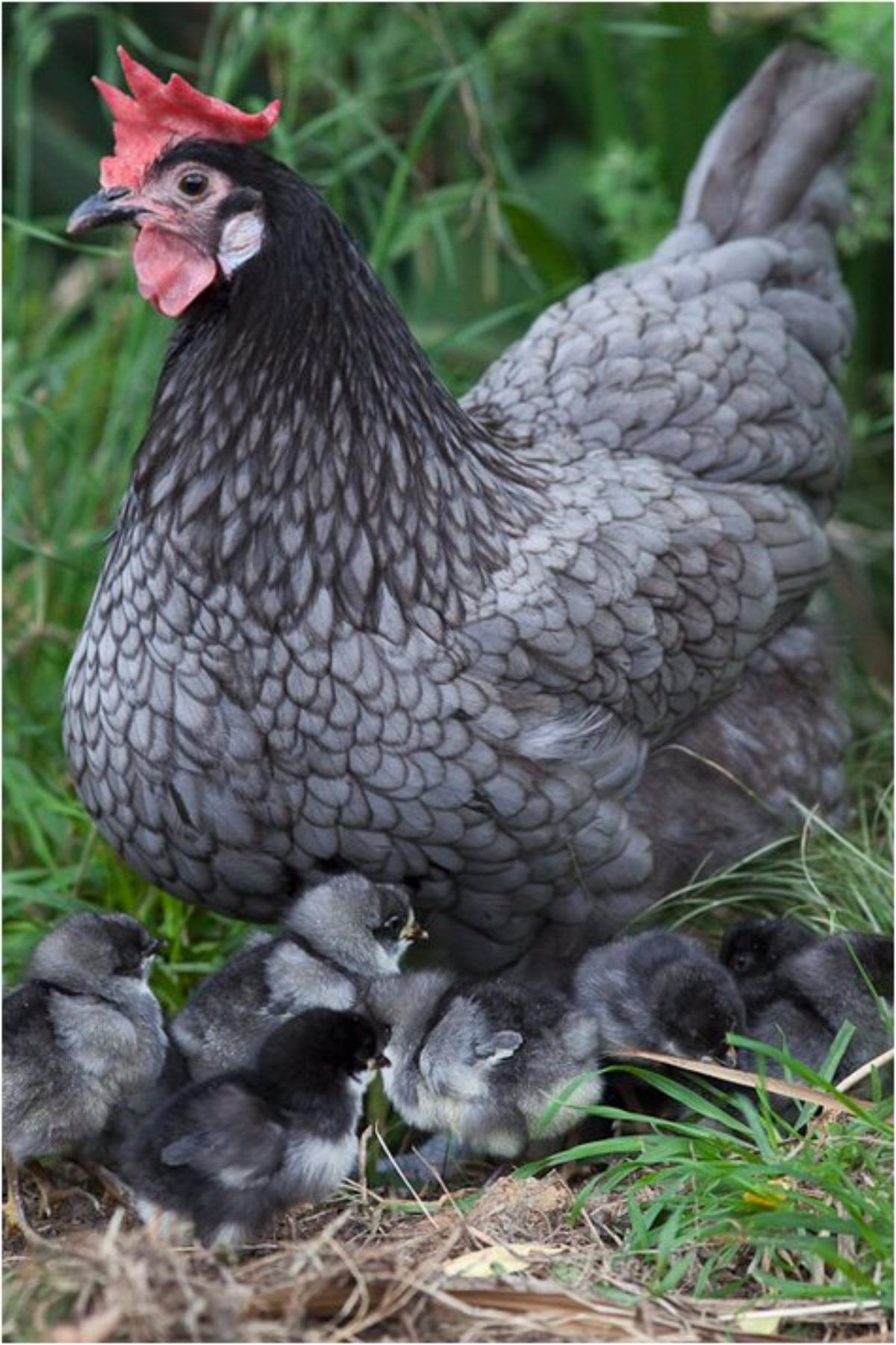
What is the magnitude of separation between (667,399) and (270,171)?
1078 mm

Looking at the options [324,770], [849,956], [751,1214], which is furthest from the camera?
[849,956]

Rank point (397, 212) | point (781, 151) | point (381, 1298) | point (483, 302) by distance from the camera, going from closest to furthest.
Result: point (381, 1298) < point (781, 151) < point (397, 212) < point (483, 302)

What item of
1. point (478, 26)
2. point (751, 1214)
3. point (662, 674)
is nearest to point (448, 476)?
point (662, 674)

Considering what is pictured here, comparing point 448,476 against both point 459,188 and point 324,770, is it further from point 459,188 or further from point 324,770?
point 459,188

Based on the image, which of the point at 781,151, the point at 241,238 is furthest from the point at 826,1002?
the point at 781,151

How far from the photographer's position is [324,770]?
3307mm

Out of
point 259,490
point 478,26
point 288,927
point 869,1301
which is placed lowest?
point 869,1301

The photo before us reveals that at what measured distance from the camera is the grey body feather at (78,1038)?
3229mm

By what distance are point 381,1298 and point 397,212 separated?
10.1 feet

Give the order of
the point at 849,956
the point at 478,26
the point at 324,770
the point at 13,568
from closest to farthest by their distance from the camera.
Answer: the point at 324,770 < the point at 849,956 < the point at 13,568 < the point at 478,26

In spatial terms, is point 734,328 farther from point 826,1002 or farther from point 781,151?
point 826,1002

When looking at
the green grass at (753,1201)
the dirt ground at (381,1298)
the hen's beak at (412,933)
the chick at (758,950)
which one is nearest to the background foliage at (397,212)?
the chick at (758,950)

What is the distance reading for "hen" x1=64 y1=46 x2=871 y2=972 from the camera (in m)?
3.31

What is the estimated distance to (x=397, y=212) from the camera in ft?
16.4
